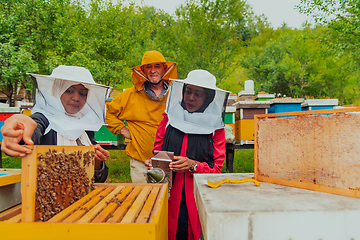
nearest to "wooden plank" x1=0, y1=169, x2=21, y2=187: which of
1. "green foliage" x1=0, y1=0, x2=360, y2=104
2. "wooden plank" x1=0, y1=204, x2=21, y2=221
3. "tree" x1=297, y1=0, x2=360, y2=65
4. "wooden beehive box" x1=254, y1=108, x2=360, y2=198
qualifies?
"wooden plank" x1=0, y1=204, x2=21, y2=221

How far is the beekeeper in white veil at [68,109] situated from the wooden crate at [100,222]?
60 centimetres

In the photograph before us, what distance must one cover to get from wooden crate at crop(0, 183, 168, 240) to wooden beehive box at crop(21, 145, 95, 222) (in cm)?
8

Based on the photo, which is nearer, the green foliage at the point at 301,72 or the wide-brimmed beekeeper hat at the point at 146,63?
the wide-brimmed beekeeper hat at the point at 146,63

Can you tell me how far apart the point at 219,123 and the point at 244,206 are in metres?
1.14

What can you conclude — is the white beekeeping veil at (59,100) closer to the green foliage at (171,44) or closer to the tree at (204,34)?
the green foliage at (171,44)

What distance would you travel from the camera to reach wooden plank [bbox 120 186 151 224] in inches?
34.7

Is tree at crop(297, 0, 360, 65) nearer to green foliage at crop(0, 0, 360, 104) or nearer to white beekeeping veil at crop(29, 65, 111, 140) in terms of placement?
green foliage at crop(0, 0, 360, 104)

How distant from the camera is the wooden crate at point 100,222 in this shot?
790 mm

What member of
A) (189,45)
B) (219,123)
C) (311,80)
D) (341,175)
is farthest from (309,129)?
(311,80)

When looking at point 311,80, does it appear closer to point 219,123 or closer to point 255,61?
point 255,61

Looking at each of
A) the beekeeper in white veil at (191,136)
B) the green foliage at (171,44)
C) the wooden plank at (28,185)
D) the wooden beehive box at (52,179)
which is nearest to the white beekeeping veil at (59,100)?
the wooden beehive box at (52,179)

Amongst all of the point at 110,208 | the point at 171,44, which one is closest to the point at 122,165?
the point at 110,208

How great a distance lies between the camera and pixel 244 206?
0.85m

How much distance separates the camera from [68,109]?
5.88ft
